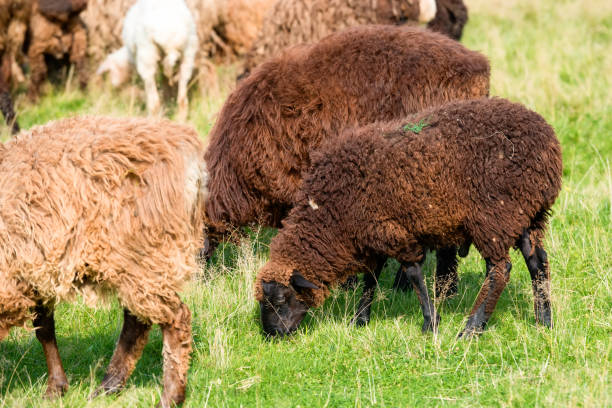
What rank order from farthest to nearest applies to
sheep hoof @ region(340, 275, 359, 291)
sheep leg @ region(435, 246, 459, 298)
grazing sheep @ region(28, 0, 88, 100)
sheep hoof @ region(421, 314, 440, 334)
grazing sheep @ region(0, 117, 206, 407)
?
grazing sheep @ region(28, 0, 88, 100), sheep hoof @ region(340, 275, 359, 291), sheep leg @ region(435, 246, 459, 298), sheep hoof @ region(421, 314, 440, 334), grazing sheep @ region(0, 117, 206, 407)

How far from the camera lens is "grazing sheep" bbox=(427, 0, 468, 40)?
10398 mm

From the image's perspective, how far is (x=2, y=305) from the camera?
13.5 feet

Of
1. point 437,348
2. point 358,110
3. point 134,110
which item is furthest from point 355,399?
point 134,110

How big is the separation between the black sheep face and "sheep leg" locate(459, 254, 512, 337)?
1.11 m

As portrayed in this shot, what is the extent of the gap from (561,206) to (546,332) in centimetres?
254

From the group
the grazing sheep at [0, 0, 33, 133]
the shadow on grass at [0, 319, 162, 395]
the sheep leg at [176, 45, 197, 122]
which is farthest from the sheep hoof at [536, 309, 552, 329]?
the grazing sheep at [0, 0, 33, 133]

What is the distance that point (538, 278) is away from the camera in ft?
17.3

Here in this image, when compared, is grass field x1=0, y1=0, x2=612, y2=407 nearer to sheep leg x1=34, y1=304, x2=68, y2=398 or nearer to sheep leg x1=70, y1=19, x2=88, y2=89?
sheep leg x1=34, y1=304, x2=68, y2=398

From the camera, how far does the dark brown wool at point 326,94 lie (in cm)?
600

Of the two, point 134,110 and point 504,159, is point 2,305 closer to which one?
point 504,159

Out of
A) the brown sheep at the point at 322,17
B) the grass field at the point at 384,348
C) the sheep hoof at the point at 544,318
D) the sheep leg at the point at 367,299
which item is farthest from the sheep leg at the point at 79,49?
the sheep hoof at the point at 544,318

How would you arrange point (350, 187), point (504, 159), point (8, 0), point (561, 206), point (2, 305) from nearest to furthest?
point (2, 305) → point (504, 159) → point (350, 187) → point (561, 206) → point (8, 0)

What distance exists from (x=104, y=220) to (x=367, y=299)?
222 centimetres

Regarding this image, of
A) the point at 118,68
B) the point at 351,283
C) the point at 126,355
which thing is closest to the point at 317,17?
the point at 118,68
